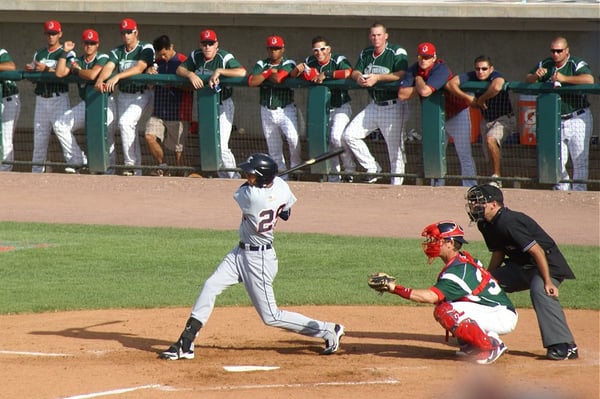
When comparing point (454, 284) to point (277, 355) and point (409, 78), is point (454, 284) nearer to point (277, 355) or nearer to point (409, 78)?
point (277, 355)

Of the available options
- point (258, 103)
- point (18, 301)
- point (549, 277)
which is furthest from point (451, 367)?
point (258, 103)

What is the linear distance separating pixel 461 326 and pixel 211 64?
26.1ft

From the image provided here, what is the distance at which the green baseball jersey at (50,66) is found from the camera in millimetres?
14297

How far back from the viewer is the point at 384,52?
13047mm

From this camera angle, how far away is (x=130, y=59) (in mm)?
14039

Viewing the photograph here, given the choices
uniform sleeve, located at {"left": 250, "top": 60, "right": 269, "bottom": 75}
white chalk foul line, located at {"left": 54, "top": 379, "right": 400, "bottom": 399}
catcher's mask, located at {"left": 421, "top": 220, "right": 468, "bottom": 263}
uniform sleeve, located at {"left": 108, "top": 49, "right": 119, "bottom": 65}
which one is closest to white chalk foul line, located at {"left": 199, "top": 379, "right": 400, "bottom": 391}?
white chalk foul line, located at {"left": 54, "top": 379, "right": 400, "bottom": 399}

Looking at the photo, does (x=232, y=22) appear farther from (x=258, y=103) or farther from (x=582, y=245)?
(x=582, y=245)

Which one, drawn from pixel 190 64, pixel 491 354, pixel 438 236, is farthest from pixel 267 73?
pixel 491 354

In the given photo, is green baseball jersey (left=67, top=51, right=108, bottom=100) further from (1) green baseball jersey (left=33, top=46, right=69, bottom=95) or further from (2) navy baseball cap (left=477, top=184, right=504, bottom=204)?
(2) navy baseball cap (left=477, top=184, right=504, bottom=204)

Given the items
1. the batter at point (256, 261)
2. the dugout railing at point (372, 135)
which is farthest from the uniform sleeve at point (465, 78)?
the batter at point (256, 261)

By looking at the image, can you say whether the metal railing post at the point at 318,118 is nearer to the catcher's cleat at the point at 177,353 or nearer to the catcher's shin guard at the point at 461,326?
the catcher's cleat at the point at 177,353

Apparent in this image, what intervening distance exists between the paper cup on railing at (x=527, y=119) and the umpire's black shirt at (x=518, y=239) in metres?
6.30

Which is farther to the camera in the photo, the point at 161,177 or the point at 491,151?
the point at 161,177

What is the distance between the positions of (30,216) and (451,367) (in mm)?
7605
